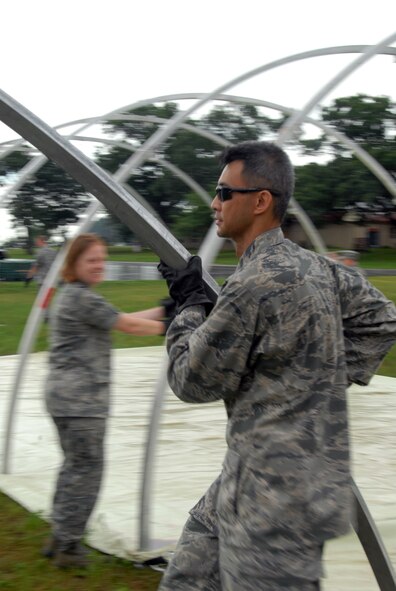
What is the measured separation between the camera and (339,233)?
184 ft

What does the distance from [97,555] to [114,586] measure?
359 millimetres

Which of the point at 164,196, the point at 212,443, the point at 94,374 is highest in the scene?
the point at 94,374

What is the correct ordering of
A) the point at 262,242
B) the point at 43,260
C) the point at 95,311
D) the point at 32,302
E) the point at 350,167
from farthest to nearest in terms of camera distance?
the point at 350,167, the point at 32,302, the point at 43,260, the point at 95,311, the point at 262,242

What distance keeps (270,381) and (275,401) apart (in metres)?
0.05

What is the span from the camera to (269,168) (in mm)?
2254

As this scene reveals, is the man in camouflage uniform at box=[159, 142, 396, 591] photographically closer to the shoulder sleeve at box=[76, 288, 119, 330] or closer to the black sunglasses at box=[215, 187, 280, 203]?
the black sunglasses at box=[215, 187, 280, 203]

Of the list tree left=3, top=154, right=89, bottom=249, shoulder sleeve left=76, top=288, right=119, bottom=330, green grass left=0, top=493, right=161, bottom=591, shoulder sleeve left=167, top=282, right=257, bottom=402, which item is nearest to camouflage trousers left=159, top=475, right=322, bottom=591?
shoulder sleeve left=167, top=282, right=257, bottom=402

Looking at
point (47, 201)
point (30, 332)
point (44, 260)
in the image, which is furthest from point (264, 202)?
point (47, 201)

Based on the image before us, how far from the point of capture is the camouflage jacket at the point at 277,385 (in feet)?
6.97

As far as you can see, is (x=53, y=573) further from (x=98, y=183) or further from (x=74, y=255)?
(x=98, y=183)

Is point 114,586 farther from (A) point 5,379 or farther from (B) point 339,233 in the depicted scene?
(B) point 339,233

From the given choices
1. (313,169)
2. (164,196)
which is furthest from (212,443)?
(164,196)

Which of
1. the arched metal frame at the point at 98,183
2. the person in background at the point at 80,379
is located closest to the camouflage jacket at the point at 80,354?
the person in background at the point at 80,379

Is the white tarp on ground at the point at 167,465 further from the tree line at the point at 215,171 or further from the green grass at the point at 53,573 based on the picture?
the tree line at the point at 215,171
